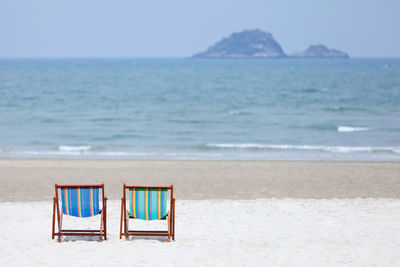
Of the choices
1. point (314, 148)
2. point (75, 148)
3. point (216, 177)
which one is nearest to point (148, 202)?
point (216, 177)

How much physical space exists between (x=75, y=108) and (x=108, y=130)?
9.49 m

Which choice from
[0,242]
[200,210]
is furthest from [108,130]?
[0,242]

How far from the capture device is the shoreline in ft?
35.1

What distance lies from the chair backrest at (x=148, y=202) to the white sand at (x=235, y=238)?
1.40ft

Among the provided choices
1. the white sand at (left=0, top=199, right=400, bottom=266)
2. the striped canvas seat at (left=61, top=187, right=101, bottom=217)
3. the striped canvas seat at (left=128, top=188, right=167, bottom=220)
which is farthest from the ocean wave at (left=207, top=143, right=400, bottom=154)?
the striped canvas seat at (left=61, top=187, right=101, bottom=217)

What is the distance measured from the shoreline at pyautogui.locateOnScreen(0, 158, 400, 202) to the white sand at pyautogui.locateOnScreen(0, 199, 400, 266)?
4.43 feet

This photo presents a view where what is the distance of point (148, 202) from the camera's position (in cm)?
664

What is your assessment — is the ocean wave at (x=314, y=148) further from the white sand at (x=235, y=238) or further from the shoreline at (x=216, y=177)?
the white sand at (x=235, y=238)

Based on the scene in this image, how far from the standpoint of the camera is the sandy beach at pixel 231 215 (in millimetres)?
6336

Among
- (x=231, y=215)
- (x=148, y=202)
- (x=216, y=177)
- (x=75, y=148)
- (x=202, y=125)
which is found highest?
(x=148, y=202)

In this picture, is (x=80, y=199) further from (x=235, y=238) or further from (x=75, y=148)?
(x=75, y=148)

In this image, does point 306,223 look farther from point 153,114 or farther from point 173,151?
point 153,114

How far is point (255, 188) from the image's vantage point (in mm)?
11242

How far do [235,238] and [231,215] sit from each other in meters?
1.34
